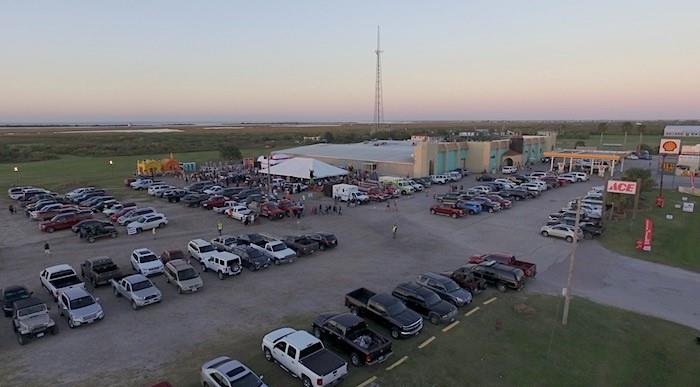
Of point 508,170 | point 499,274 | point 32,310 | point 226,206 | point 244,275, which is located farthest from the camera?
point 508,170

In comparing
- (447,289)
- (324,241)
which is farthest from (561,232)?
(324,241)

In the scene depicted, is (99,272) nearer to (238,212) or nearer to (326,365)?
(326,365)

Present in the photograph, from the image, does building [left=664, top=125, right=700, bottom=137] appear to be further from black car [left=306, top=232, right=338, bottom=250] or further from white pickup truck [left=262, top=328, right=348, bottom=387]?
white pickup truck [left=262, top=328, right=348, bottom=387]

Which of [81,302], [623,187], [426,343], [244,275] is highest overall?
[623,187]

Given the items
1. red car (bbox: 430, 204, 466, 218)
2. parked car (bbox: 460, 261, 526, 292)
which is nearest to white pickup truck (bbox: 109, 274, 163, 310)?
parked car (bbox: 460, 261, 526, 292)

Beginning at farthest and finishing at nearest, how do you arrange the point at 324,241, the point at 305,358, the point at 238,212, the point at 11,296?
the point at 238,212 → the point at 324,241 → the point at 11,296 → the point at 305,358

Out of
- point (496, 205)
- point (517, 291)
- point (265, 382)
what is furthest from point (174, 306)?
point (496, 205)

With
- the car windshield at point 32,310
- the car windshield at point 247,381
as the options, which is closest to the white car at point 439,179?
the car windshield at point 32,310

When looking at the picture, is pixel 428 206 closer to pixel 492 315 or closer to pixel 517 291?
pixel 517 291
